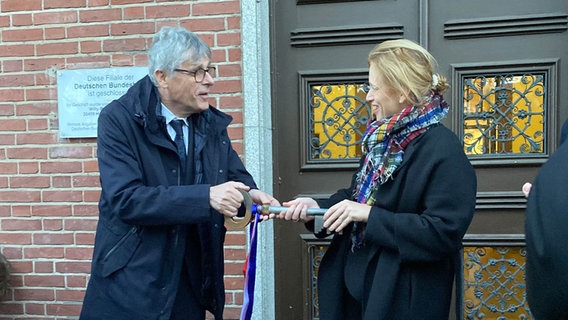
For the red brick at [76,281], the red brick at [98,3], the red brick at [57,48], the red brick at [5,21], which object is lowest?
the red brick at [76,281]

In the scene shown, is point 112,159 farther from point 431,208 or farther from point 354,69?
point 354,69

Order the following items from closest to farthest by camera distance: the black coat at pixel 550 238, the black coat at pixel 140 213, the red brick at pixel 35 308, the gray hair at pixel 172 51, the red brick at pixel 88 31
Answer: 1. the black coat at pixel 550 238
2. the black coat at pixel 140 213
3. the gray hair at pixel 172 51
4. the red brick at pixel 88 31
5. the red brick at pixel 35 308

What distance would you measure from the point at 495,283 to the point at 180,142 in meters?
2.12

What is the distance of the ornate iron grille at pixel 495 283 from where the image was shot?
3227mm

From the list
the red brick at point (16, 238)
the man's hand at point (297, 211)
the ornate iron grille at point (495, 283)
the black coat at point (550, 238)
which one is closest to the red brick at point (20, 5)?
the red brick at point (16, 238)

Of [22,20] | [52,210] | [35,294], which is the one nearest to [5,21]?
[22,20]

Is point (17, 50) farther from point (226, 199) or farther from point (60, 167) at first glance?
point (226, 199)

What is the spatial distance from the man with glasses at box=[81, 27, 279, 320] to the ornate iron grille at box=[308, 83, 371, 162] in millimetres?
1141

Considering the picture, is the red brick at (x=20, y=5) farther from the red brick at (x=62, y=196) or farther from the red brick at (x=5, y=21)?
the red brick at (x=62, y=196)

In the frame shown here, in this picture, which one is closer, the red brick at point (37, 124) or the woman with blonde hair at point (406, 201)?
the woman with blonde hair at point (406, 201)

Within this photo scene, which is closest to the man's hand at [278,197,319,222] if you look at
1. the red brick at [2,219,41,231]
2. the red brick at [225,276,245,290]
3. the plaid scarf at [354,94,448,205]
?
the plaid scarf at [354,94,448,205]

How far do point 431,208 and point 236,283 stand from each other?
175 centimetres

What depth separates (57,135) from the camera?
11.2ft

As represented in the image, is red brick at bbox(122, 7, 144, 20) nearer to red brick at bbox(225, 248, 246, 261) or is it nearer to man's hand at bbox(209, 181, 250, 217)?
red brick at bbox(225, 248, 246, 261)
